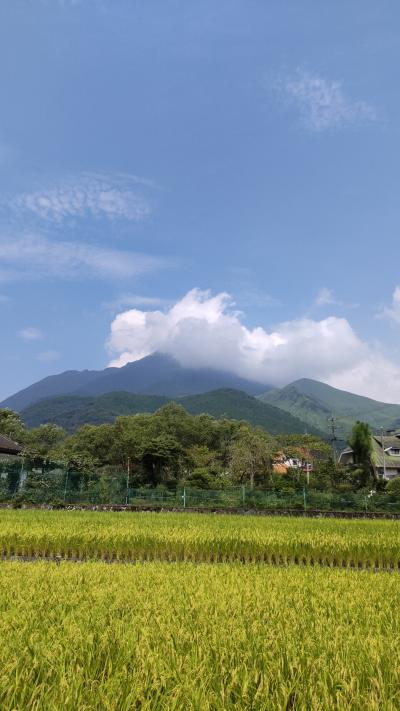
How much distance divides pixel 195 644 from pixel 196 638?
99mm

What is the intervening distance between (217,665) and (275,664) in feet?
1.31

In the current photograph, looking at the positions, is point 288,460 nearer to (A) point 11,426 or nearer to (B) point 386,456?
(B) point 386,456

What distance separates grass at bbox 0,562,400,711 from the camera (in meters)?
2.57

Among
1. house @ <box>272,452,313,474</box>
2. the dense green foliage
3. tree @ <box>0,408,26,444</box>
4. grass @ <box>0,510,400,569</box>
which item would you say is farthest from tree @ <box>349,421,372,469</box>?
tree @ <box>0,408,26,444</box>

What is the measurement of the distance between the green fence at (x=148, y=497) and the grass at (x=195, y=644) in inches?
807

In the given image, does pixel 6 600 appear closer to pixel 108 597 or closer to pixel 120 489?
pixel 108 597

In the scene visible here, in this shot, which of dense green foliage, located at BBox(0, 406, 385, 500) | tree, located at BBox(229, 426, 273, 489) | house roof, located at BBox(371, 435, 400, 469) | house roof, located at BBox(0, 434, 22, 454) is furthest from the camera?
house roof, located at BBox(371, 435, 400, 469)

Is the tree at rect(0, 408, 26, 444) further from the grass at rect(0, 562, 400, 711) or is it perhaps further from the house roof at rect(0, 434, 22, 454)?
the grass at rect(0, 562, 400, 711)

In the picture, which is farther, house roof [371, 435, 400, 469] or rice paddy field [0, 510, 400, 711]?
house roof [371, 435, 400, 469]

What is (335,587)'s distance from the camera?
580cm

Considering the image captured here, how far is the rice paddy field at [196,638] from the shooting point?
259 cm

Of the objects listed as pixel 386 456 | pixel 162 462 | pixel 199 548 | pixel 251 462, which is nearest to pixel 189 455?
pixel 162 462

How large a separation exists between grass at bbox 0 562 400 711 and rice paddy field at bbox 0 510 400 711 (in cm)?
1

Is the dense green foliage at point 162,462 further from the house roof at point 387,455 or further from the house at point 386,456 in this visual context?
the house roof at point 387,455
